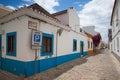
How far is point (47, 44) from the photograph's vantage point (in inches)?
261

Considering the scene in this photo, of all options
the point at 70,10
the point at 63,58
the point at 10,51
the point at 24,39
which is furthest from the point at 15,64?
the point at 70,10

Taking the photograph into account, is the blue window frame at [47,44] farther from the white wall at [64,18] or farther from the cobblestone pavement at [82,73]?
the white wall at [64,18]

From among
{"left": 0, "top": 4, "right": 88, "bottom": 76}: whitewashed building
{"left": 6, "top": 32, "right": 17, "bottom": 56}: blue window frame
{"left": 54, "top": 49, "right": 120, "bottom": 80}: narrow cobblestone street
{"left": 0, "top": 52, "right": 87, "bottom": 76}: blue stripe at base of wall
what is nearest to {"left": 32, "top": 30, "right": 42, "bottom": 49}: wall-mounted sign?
{"left": 0, "top": 4, "right": 88, "bottom": 76}: whitewashed building

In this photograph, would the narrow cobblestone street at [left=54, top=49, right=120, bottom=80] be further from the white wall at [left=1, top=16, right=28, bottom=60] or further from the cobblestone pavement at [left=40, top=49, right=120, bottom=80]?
the white wall at [left=1, top=16, right=28, bottom=60]

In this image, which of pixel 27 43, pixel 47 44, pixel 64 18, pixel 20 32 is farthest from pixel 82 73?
pixel 64 18

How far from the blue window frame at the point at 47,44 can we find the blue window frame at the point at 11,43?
1565 mm

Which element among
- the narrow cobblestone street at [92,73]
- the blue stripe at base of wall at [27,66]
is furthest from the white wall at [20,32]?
the narrow cobblestone street at [92,73]

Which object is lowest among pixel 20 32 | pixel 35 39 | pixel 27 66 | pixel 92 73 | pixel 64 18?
pixel 92 73

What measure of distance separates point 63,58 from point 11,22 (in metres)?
4.90

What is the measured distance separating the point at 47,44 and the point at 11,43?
7.08 ft

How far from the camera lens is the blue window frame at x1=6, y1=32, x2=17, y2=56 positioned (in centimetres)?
557

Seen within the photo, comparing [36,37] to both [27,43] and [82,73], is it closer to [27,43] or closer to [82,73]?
[27,43]

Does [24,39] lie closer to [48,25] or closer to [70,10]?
[48,25]

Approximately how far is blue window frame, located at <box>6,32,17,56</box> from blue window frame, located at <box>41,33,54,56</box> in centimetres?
157
